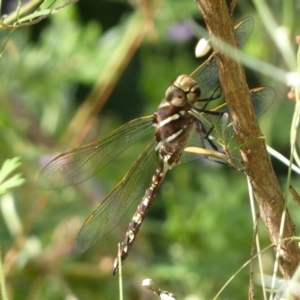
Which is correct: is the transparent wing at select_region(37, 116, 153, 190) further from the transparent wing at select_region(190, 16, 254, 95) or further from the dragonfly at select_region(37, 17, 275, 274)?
the transparent wing at select_region(190, 16, 254, 95)

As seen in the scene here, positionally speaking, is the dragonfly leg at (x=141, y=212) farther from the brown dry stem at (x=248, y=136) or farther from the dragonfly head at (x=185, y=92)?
the brown dry stem at (x=248, y=136)

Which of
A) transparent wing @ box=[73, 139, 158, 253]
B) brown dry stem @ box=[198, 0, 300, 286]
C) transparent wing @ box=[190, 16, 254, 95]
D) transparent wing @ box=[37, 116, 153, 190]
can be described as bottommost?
brown dry stem @ box=[198, 0, 300, 286]

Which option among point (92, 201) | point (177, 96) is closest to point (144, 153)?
point (177, 96)

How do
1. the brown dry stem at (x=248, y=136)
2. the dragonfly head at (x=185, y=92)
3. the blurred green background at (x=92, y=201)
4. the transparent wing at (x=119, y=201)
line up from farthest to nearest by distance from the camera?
the blurred green background at (x=92, y=201), the transparent wing at (x=119, y=201), the dragonfly head at (x=185, y=92), the brown dry stem at (x=248, y=136)

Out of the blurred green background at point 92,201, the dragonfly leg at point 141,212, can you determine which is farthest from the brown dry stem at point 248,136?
the blurred green background at point 92,201

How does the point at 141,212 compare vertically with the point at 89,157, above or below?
below

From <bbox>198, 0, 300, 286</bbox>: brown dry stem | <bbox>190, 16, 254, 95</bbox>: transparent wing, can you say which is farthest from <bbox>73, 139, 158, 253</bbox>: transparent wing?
<bbox>198, 0, 300, 286</bbox>: brown dry stem

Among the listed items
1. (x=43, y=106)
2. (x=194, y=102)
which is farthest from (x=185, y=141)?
(x=43, y=106)

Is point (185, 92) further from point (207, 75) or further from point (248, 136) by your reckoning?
point (248, 136)
